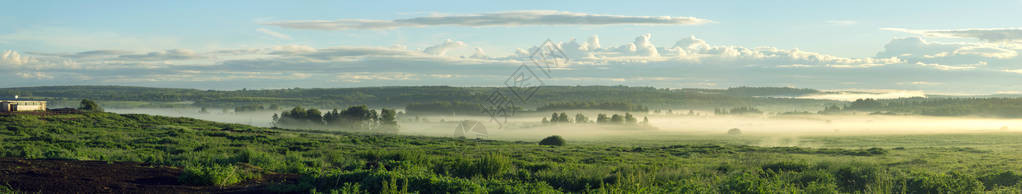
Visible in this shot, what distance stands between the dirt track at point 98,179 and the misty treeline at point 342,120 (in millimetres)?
117817

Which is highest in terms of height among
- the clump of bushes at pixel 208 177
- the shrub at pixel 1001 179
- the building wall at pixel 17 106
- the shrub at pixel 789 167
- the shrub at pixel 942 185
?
the building wall at pixel 17 106

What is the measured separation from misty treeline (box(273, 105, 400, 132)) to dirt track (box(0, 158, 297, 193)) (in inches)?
4638

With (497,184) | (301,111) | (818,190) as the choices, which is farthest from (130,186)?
(301,111)

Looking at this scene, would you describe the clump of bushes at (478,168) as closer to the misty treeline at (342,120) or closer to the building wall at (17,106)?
the building wall at (17,106)

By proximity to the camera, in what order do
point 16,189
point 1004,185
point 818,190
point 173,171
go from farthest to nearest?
1. point 1004,185
2. point 173,171
3. point 818,190
4. point 16,189

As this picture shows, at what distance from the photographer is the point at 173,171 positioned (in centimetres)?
1453

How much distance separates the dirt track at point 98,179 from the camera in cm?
1164

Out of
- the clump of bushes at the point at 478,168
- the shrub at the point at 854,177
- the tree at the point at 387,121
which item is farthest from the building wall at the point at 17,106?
the tree at the point at 387,121

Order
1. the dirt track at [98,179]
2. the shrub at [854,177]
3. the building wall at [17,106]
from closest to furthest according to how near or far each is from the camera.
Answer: the dirt track at [98,179], the shrub at [854,177], the building wall at [17,106]

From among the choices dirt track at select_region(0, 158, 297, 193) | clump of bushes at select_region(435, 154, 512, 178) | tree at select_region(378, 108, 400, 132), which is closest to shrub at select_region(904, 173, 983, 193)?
clump of bushes at select_region(435, 154, 512, 178)

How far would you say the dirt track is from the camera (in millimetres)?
11641

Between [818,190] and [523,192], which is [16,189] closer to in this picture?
[523,192]

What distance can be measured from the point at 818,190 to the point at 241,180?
11546 mm

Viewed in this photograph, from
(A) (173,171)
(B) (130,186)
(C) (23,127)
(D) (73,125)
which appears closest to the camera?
(B) (130,186)
